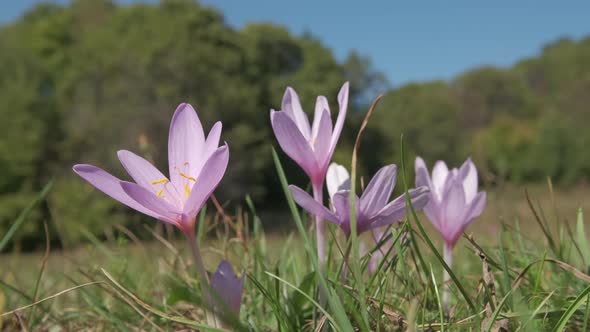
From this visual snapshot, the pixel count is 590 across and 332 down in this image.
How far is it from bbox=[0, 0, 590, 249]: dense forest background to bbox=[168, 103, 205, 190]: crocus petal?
9138 mm

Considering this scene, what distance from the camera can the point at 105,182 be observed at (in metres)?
0.63

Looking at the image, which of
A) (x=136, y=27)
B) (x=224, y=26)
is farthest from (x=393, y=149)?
(x=136, y=27)

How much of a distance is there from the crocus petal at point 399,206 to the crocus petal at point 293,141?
4.2 inches

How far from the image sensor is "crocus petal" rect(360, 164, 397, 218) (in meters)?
0.73

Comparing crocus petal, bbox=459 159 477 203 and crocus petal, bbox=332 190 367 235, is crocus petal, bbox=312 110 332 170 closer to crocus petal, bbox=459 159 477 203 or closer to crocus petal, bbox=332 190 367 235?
crocus petal, bbox=332 190 367 235

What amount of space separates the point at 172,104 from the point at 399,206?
2065cm

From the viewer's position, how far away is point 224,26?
2508 cm

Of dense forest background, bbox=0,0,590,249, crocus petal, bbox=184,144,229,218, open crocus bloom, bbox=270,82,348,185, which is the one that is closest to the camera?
crocus petal, bbox=184,144,229,218

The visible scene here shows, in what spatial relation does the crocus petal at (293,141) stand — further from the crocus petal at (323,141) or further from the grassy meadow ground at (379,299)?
the grassy meadow ground at (379,299)

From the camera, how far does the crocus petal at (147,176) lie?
0.69 meters

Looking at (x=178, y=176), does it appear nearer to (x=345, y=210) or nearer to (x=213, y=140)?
(x=213, y=140)

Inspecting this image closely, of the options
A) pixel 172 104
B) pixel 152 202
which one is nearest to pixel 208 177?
pixel 152 202

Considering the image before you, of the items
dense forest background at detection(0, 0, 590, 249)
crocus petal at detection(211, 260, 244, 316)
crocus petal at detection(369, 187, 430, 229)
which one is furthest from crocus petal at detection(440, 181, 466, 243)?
dense forest background at detection(0, 0, 590, 249)

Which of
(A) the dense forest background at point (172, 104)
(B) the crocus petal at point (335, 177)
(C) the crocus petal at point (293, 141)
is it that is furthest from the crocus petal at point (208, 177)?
(A) the dense forest background at point (172, 104)
